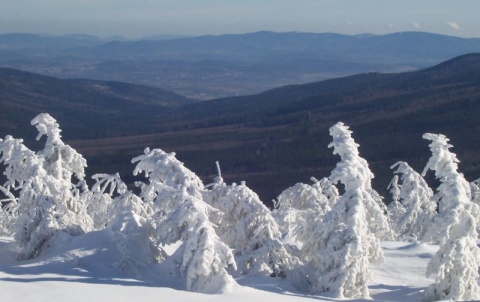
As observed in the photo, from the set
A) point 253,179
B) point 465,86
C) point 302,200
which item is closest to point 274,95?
point 465,86

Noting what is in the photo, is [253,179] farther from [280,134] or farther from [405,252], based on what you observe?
[405,252]

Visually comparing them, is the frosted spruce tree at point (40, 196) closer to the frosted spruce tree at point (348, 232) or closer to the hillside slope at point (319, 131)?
the frosted spruce tree at point (348, 232)

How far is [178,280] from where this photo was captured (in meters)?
14.5

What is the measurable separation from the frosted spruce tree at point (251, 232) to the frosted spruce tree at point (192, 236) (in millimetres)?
1929

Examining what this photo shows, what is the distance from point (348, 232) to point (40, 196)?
28.0 feet

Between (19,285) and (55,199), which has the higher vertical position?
(55,199)

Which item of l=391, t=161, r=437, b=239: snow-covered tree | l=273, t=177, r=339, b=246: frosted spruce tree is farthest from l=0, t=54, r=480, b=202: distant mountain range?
l=273, t=177, r=339, b=246: frosted spruce tree

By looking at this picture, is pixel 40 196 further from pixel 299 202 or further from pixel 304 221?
pixel 299 202

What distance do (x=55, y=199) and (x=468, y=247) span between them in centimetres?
1127

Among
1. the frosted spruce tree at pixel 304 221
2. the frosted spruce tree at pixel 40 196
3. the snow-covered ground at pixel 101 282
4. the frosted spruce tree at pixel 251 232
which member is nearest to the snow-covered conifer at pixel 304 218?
the frosted spruce tree at pixel 304 221

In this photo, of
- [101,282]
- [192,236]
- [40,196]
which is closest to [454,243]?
[192,236]

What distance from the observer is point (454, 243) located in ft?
50.7

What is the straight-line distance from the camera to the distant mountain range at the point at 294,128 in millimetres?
87250

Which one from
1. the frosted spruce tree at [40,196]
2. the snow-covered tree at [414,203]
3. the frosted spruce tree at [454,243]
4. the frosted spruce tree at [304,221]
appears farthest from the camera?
the snow-covered tree at [414,203]
